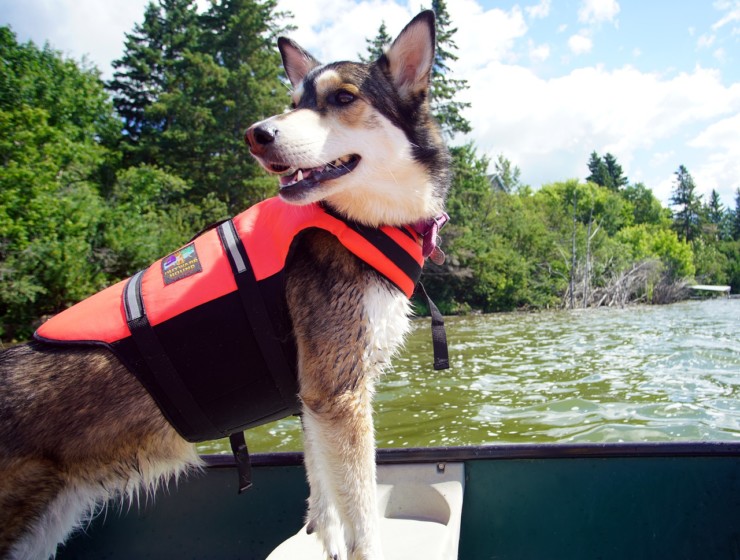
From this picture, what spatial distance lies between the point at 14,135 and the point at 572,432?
23557mm

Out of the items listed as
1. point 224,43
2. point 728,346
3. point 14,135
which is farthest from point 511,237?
point 14,135

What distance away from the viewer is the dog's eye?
8.97ft

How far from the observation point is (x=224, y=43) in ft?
122

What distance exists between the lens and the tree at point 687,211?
100 m

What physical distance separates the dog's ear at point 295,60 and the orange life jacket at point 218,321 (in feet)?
3.98

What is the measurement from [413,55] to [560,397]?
7.93m

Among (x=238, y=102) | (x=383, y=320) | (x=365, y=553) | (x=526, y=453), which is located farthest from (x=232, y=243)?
(x=238, y=102)

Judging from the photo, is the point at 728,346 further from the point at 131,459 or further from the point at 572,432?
the point at 131,459

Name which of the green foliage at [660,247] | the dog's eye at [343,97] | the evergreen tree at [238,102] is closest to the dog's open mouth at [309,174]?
the dog's eye at [343,97]

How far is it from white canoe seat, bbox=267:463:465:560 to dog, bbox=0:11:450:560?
187 mm

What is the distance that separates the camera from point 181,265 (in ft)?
8.22

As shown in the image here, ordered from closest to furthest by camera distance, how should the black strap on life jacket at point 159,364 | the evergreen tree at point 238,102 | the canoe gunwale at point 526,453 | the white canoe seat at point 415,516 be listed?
the black strap on life jacket at point 159,364, the white canoe seat at point 415,516, the canoe gunwale at point 526,453, the evergreen tree at point 238,102

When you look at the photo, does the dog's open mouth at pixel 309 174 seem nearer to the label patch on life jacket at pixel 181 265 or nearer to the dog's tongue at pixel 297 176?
the dog's tongue at pixel 297 176

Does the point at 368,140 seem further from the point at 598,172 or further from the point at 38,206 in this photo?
the point at 598,172
